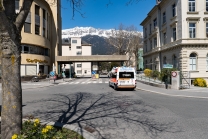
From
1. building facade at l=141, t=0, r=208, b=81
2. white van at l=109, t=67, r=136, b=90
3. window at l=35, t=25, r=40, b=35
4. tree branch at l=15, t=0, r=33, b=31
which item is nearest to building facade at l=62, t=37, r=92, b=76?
window at l=35, t=25, r=40, b=35

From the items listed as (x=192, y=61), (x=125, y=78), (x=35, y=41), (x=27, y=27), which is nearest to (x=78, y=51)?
(x=35, y=41)

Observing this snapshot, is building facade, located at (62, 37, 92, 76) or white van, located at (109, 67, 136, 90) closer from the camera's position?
white van, located at (109, 67, 136, 90)

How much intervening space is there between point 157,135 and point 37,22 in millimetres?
33712

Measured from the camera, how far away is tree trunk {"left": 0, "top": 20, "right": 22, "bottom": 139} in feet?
10.1

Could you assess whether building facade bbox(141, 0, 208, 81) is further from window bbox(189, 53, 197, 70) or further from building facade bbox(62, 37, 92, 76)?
building facade bbox(62, 37, 92, 76)

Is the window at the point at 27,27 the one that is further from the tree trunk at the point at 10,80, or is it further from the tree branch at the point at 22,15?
the tree trunk at the point at 10,80

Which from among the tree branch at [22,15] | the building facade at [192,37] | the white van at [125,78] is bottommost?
the white van at [125,78]

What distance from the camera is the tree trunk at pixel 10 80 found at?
3070mm

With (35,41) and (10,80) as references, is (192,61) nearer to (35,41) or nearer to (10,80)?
(10,80)

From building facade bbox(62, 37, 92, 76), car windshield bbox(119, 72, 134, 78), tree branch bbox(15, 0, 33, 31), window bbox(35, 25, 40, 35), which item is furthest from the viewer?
building facade bbox(62, 37, 92, 76)

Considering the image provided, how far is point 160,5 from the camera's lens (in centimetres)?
3406

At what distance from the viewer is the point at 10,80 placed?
3074 millimetres

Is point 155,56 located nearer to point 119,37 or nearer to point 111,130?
point 119,37

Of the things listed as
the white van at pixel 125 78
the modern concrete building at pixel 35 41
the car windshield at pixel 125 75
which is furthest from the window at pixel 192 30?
the modern concrete building at pixel 35 41
